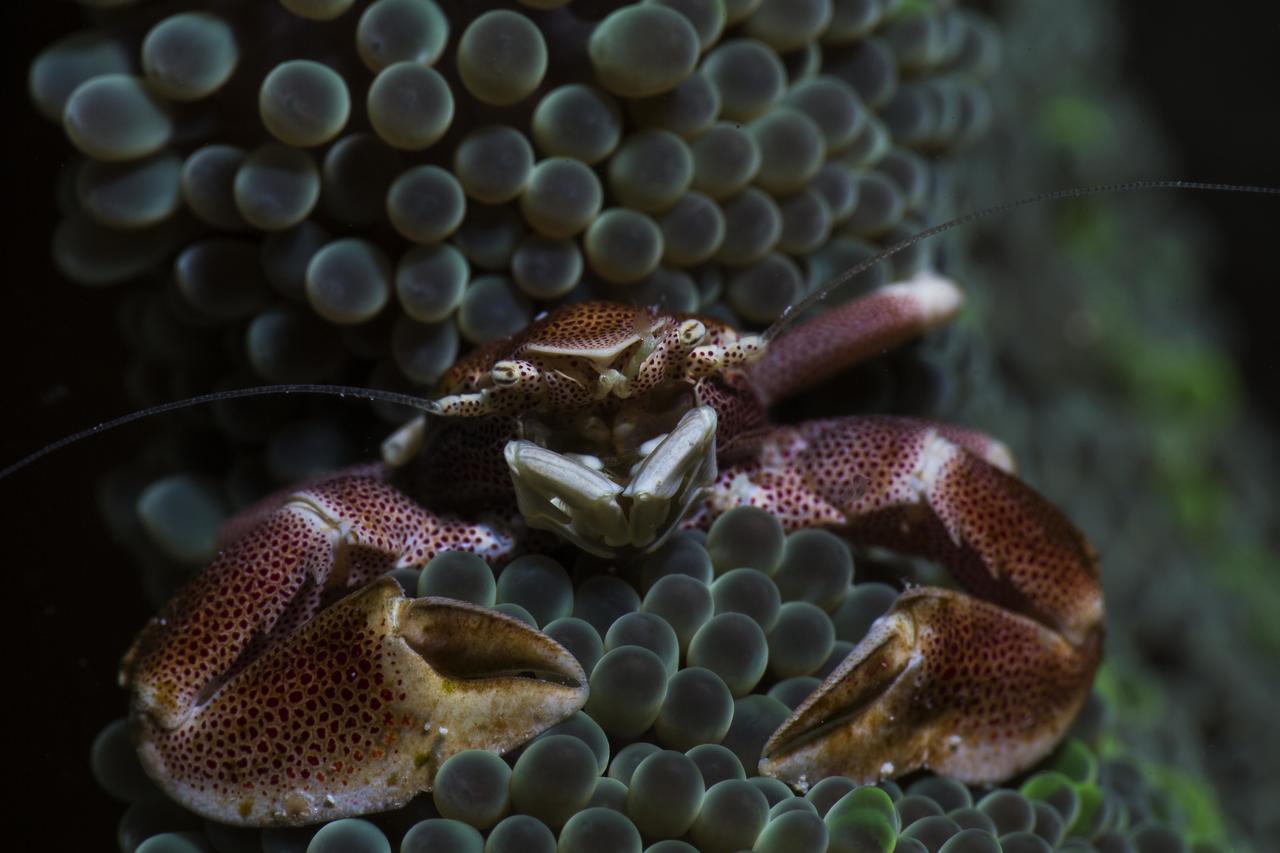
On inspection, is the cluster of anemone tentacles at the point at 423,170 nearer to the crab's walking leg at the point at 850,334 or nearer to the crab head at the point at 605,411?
the crab's walking leg at the point at 850,334

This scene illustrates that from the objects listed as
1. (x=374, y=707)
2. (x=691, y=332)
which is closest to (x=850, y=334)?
(x=691, y=332)

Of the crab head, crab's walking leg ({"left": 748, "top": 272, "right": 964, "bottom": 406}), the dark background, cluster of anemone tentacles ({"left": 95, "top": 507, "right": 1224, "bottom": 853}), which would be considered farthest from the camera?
crab's walking leg ({"left": 748, "top": 272, "right": 964, "bottom": 406})

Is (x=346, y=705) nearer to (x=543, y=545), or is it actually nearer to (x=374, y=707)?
(x=374, y=707)

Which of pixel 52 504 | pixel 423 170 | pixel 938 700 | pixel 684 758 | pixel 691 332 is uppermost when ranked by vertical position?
pixel 423 170

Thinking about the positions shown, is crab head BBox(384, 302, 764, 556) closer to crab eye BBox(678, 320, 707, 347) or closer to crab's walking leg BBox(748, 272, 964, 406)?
crab eye BBox(678, 320, 707, 347)

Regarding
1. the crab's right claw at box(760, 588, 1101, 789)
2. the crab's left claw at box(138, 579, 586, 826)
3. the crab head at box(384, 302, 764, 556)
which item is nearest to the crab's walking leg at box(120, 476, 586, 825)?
the crab's left claw at box(138, 579, 586, 826)

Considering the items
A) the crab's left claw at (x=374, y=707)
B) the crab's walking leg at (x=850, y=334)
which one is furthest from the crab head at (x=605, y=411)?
the crab's walking leg at (x=850, y=334)

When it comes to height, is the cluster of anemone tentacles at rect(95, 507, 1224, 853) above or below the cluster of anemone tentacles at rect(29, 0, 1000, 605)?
below
